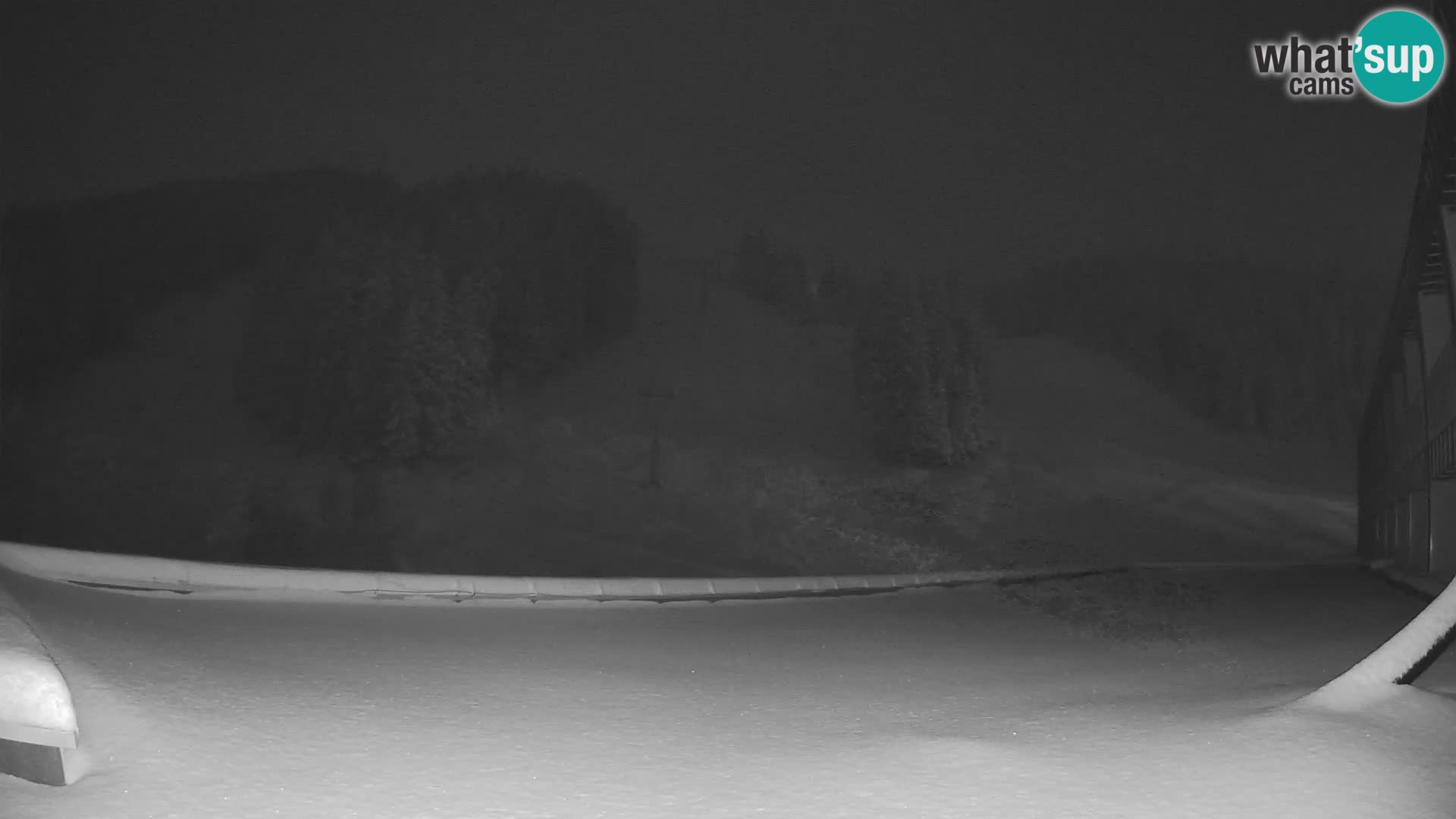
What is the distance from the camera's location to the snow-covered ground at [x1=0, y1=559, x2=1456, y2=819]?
4.07 meters

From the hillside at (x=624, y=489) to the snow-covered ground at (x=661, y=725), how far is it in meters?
40.0

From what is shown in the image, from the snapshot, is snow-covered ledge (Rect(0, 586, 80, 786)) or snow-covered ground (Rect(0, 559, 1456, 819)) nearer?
snow-covered ledge (Rect(0, 586, 80, 786))

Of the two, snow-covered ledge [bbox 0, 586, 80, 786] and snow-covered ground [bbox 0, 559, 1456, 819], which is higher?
snow-covered ledge [bbox 0, 586, 80, 786]

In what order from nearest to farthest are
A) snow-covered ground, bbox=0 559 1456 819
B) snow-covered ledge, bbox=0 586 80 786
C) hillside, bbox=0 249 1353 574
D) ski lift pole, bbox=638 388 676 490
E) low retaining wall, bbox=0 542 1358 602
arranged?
1. snow-covered ledge, bbox=0 586 80 786
2. snow-covered ground, bbox=0 559 1456 819
3. low retaining wall, bbox=0 542 1358 602
4. hillside, bbox=0 249 1353 574
5. ski lift pole, bbox=638 388 676 490

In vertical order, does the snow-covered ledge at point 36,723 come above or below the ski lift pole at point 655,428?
above

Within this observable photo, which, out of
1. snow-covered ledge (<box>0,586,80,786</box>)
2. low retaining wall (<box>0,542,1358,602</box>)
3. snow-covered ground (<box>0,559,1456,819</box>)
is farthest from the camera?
low retaining wall (<box>0,542,1358,602</box>)

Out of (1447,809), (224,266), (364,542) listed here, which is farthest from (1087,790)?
(224,266)

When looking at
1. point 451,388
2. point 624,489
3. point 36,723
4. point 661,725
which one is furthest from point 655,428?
point 36,723

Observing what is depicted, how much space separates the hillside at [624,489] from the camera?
5134cm

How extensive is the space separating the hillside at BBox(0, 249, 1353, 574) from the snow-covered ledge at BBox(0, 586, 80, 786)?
43821mm

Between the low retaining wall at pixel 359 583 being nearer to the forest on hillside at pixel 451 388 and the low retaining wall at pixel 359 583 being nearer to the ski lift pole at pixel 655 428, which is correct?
the forest on hillside at pixel 451 388

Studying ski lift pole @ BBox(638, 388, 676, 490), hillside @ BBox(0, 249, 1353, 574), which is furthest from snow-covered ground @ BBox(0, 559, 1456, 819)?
ski lift pole @ BBox(638, 388, 676, 490)

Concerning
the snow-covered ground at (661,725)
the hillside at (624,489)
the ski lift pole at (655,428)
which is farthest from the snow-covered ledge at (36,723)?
the ski lift pole at (655,428)

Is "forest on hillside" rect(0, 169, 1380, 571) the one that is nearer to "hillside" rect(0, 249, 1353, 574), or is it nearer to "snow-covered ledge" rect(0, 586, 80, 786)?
"hillside" rect(0, 249, 1353, 574)
